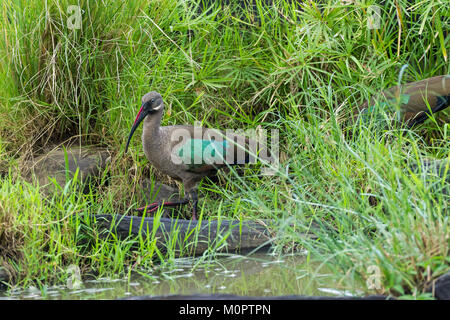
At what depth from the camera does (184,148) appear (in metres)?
4.51

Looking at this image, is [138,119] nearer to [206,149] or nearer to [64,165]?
[206,149]

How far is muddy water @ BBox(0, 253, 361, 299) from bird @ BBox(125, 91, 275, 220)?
1.06m

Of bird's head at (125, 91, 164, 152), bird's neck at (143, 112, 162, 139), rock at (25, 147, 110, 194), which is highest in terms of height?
bird's head at (125, 91, 164, 152)

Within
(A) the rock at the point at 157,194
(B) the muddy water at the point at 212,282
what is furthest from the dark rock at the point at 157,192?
(B) the muddy water at the point at 212,282

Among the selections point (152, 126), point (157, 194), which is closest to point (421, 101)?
point (152, 126)

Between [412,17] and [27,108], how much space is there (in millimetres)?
3481

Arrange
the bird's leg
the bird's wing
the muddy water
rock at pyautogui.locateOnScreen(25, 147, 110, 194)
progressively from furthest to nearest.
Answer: rock at pyautogui.locateOnScreen(25, 147, 110, 194) < the bird's leg < the bird's wing < the muddy water

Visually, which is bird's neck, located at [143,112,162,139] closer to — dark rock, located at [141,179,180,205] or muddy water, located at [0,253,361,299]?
dark rock, located at [141,179,180,205]

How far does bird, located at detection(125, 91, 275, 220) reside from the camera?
4.50 metres

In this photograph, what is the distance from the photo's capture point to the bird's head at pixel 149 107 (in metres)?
4.51

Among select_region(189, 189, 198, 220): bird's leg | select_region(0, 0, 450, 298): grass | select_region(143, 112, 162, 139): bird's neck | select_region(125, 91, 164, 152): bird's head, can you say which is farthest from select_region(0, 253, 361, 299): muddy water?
select_region(125, 91, 164, 152): bird's head

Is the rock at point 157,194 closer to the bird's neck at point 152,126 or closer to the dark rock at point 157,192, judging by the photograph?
the dark rock at point 157,192

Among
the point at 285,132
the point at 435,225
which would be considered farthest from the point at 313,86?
the point at 435,225
